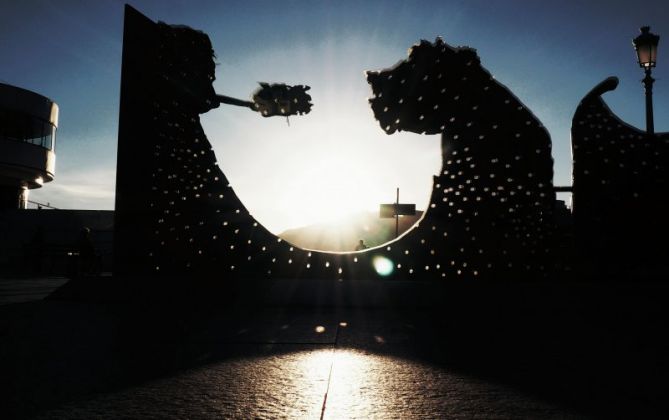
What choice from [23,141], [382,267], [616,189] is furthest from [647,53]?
[23,141]

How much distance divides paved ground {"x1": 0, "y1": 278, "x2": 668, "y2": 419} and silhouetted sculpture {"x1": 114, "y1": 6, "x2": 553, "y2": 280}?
643 millimetres

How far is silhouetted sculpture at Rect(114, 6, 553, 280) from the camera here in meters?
5.50

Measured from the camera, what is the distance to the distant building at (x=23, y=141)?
28.4 metres

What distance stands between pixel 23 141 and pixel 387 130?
29.9 meters

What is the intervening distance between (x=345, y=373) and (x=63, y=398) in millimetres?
1326

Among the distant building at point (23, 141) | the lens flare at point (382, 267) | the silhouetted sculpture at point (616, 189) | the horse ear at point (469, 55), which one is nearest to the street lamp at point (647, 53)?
the silhouetted sculpture at point (616, 189)

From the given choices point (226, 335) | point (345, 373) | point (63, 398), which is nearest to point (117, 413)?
point (63, 398)

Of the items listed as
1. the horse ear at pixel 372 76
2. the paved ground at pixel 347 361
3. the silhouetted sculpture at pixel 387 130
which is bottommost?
the paved ground at pixel 347 361

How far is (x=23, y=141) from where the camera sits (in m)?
29.2

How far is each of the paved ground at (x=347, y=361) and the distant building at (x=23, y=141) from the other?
2835cm

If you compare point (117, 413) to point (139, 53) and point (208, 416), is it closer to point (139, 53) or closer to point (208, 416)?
point (208, 416)

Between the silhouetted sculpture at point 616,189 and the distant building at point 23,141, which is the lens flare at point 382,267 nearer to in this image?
the silhouetted sculpture at point 616,189

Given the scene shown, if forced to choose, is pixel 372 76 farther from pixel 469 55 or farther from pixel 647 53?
pixel 647 53

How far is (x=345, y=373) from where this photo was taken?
268 cm
